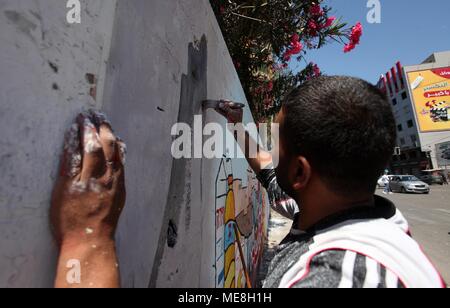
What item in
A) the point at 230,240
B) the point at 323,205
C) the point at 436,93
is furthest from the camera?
the point at 436,93

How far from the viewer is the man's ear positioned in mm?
1041

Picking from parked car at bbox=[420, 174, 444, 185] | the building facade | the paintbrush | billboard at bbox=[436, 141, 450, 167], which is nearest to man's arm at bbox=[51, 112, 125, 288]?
the paintbrush

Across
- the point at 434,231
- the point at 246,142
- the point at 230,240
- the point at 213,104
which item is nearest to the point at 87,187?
the point at 213,104

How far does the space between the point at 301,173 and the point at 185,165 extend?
697mm

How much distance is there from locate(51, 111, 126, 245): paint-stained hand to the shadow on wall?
516 mm

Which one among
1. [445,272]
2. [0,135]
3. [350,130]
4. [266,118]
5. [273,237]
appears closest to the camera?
[0,135]

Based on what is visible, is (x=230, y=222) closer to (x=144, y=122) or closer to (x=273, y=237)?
(x=144, y=122)

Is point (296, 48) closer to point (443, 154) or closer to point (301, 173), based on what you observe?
point (301, 173)

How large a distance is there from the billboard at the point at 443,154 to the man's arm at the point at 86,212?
125 ft

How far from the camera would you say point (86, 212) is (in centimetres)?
72

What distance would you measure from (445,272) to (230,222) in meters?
4.25

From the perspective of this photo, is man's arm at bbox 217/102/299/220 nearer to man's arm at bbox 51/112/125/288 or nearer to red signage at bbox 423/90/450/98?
man's arm at bbox 51/112/125/288

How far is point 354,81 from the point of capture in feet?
3.34
